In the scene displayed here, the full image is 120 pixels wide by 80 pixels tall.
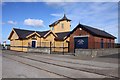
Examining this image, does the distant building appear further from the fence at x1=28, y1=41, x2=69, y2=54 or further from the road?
the road

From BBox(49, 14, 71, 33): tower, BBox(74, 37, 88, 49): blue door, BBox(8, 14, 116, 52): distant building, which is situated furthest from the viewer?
BBox(49, 14, 71, 33): tower

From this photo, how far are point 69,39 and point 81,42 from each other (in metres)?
3.48

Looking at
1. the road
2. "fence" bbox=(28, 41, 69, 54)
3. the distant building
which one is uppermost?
the distant building

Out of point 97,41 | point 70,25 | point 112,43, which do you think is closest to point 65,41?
point 97,41

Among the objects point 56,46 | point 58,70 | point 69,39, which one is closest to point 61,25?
point 56,46

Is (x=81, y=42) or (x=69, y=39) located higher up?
(x=69, y=39)

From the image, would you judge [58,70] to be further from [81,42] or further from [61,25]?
[61,25]

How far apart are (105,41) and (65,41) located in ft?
25.9

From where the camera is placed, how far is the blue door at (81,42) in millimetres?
30844

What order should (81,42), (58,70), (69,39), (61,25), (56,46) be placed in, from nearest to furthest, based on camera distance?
(58,70), (81,42), (69,39), (56,46), (61,25)

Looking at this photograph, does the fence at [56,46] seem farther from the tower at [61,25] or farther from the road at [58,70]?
the road at [58,70]

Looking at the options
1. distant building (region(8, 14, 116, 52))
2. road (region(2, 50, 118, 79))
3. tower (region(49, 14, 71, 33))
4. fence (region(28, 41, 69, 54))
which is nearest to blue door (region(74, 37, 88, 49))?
distant building (region(8, 14, 116, 52))

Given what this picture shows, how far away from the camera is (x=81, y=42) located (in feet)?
103

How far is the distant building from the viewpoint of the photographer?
30.7 metres
